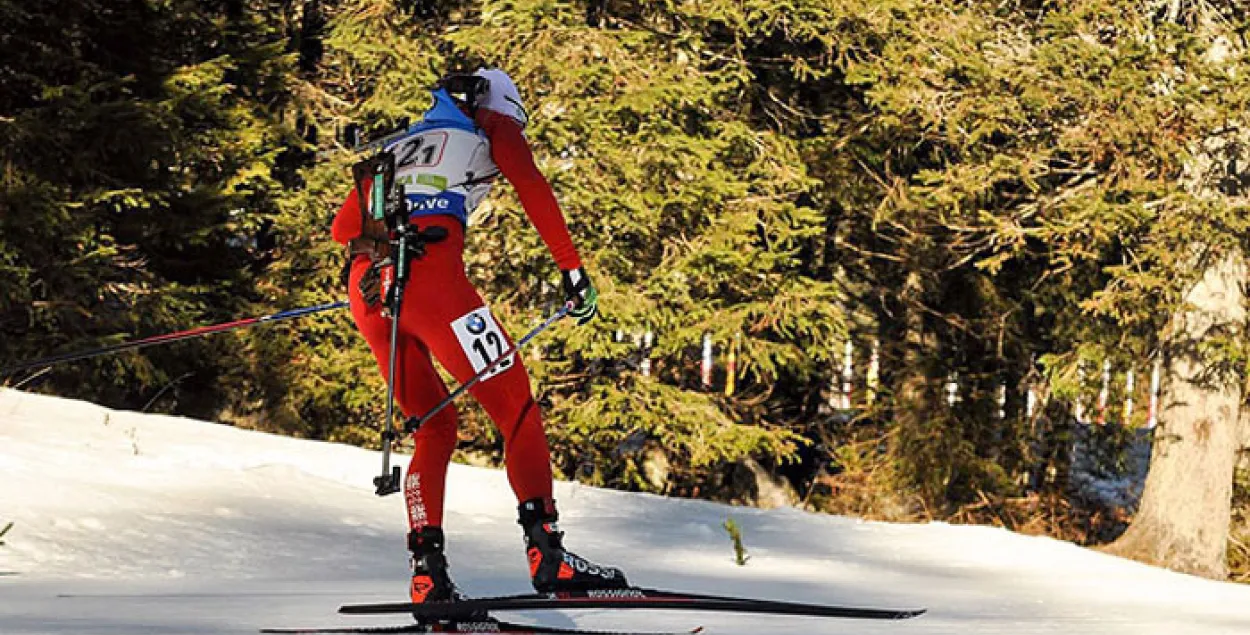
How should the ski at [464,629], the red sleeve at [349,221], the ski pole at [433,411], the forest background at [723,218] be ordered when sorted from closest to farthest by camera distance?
1. the ski at [464,629]
2. the ski pole at [433,411]
3. the red sleeve at [349,221]
4. the forest background at [723,218]

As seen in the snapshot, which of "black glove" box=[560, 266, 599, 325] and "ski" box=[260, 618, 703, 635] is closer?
"ski" box=[260, 618, 703, 635]

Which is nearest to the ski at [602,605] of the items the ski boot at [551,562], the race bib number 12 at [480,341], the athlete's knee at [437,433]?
the ski boot at [551,562]

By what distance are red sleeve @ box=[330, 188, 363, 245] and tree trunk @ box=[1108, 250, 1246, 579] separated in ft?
31.9

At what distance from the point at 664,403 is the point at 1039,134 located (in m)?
4.44

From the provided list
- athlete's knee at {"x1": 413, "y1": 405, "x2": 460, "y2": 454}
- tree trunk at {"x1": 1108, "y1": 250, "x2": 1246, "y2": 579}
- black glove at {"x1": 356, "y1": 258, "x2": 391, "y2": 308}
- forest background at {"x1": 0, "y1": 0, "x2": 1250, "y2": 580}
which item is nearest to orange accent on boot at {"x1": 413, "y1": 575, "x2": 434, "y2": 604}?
athlete's knee at {"x1": 413, "y1": 405, "x2": 460, "y2": 454}

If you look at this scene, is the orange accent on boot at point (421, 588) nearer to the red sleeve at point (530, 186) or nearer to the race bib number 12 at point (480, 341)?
the race bib number 12 at point (480, 341)

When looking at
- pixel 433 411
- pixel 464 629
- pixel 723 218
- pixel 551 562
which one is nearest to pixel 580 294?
pixel 433 411

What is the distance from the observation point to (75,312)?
14008 mm

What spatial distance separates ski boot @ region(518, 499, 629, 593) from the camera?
531 centimetres

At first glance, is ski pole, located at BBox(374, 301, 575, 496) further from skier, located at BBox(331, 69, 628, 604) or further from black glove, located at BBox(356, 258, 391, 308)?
black glove, located at BBox(356, 258, 391, 308)

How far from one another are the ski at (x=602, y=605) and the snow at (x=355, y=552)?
0.77ft

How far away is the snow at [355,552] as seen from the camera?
5.74 meters

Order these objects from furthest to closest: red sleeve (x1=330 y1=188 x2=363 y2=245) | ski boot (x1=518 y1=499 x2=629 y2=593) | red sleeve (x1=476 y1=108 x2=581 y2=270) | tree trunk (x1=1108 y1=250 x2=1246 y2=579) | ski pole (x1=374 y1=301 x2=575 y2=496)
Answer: tree trunk (x1=1108 y1=250 x2=1246 y2=579) → red sleeve (x1=330 y1=188 x2=363 y2=245) → red sleeve (x1=476 y1=108 x2=581 y2=270) → ski boot (x1=518 y1=499 x2=629 y2=593) → ski pole (x1=374 y1=301 x2=575 y2=496)

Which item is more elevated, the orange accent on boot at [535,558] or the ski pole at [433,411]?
the ski pole at [433,411]
